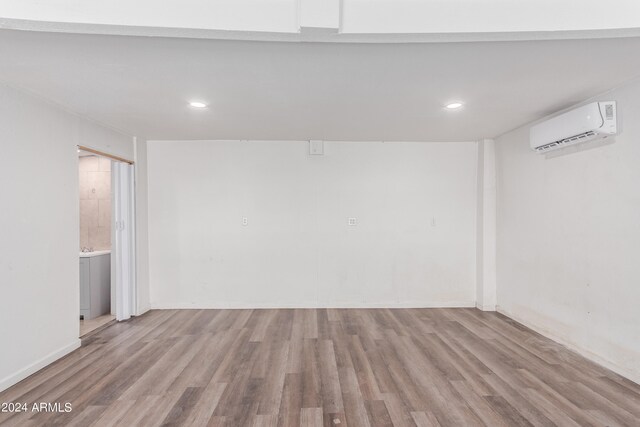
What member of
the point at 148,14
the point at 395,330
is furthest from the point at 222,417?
the point at 148,14

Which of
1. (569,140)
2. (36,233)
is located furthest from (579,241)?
(36,233)

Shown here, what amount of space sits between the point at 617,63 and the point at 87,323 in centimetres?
556

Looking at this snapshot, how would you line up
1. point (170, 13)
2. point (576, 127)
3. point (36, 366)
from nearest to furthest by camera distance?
point (170, 13), point (36, 366), point (576, 127)

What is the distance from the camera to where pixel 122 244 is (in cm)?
389

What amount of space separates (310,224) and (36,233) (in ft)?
9.22

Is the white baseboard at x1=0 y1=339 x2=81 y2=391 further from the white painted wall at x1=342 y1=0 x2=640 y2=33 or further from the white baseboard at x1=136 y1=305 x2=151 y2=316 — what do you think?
the white painted wall at x1=342 y1=0 x2=640 y2=33

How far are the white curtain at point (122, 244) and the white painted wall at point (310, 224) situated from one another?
0.39 meters

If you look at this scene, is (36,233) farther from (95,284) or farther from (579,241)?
(579,241)

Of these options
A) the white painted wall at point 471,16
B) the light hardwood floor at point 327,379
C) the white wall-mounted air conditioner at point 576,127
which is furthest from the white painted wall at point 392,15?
the light hardwood floor at point 327,379

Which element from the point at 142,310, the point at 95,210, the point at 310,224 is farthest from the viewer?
the point at 95,210

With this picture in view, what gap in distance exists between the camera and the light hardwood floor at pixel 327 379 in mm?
1992

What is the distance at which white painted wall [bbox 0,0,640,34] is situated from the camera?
1603 millimetres

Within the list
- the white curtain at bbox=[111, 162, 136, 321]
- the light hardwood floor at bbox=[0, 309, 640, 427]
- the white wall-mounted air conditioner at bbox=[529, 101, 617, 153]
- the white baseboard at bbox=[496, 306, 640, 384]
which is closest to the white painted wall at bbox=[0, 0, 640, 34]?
the white wall-mounted air conditioner at bbox=[529, 101, 617, 153]

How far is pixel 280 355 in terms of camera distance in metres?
2.85
